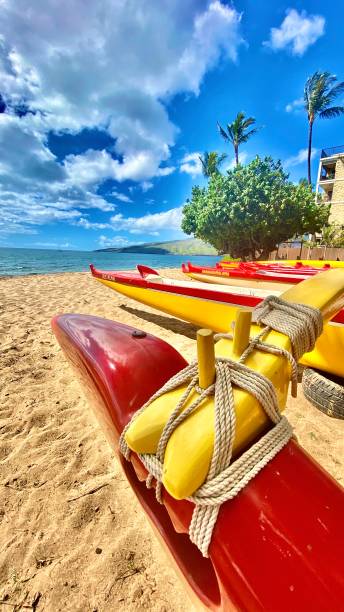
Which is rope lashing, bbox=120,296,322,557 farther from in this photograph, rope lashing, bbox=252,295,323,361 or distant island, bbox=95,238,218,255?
distant island, bbox=95,238,218,255

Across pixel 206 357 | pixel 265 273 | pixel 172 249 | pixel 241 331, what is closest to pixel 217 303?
pixel 241 331

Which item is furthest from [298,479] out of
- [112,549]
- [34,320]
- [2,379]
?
[34,320]

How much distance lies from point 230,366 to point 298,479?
12.7 inches

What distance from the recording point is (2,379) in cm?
244

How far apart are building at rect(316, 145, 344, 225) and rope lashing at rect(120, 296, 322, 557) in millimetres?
24661

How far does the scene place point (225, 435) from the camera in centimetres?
58

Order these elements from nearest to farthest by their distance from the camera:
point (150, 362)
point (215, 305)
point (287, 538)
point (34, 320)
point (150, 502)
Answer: point (287, 538) → point (150, 502) → point (150, 362) → point (215, 305) → point (34, 320)

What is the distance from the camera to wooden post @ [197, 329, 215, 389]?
60cm

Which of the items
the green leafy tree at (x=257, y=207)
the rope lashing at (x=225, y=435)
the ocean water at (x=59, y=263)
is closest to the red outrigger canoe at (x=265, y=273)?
the rope lashing at (x=225, y=435)

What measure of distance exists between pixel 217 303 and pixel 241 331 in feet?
7.60

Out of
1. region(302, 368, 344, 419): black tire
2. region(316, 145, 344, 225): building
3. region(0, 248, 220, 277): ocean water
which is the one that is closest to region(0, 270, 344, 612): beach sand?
region(302, 368, 344, 419): black tire

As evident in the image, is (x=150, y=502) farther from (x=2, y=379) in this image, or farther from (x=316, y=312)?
(x=2, y=379)

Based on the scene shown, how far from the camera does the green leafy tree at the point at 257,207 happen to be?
1156 centimetres

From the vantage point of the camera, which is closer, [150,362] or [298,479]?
[298,479]
